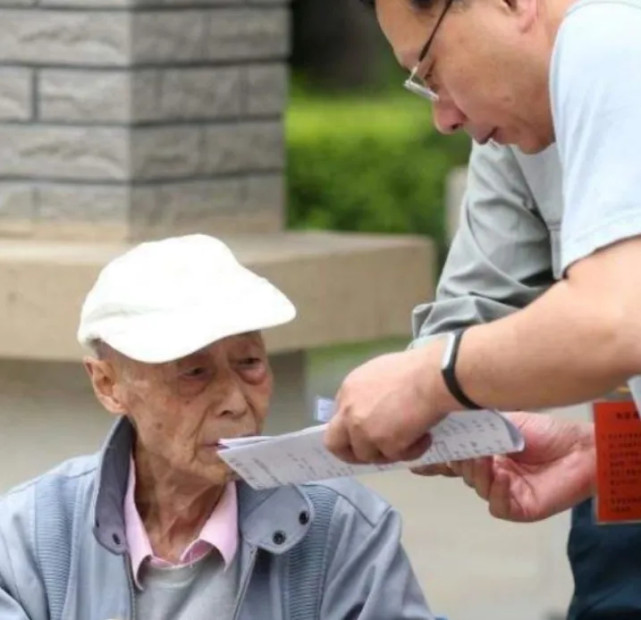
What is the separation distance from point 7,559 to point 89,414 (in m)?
2.11

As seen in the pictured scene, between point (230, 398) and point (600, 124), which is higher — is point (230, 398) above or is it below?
below

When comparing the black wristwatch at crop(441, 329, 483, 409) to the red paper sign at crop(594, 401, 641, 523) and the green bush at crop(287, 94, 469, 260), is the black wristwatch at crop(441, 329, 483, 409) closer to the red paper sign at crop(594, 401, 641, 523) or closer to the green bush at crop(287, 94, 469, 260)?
the red paper sign at crop(594, 401, 641, 523)

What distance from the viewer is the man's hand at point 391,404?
298 centimetres

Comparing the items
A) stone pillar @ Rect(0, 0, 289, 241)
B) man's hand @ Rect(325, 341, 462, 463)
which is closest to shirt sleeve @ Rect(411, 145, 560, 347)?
man's hand @ Rect(325, 341, 462, 463)

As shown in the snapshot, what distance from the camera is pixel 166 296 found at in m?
3.87

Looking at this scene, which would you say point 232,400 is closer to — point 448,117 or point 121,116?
point 448,117

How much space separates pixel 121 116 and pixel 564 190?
323cm

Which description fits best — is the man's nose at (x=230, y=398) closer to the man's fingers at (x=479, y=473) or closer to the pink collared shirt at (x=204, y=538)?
the pink collared shirt at (x=204, y=538)

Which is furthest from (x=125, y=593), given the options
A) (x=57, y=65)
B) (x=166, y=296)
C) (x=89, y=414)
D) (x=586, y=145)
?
(x=57, y=65)

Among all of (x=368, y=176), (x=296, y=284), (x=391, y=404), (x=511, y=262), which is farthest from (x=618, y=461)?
(x=368, y=176)

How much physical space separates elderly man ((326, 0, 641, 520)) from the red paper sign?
0.42 metres

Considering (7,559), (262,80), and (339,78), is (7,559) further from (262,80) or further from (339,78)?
(339,78)

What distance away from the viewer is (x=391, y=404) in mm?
3012

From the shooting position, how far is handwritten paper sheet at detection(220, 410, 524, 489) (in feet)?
10.3
